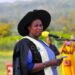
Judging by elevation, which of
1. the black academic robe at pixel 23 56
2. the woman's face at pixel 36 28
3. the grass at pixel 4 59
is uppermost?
the woman's face at pixel 36 28

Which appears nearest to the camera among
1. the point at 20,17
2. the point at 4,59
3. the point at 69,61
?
the point at 69,61

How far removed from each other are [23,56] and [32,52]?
0.10 meters

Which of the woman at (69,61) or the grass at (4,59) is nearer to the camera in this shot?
the woman at (69,61)

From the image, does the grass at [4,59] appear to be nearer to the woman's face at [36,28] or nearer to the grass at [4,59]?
the grass at [4,59]

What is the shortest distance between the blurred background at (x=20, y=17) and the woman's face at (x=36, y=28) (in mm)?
10286

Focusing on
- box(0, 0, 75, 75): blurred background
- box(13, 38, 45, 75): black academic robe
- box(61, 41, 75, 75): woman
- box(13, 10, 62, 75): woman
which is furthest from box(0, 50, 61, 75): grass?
box(13, 38, 45, 75): black academic robe

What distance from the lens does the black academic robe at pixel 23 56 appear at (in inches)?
198

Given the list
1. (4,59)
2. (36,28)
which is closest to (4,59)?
(4,59)

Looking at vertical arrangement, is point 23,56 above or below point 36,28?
below

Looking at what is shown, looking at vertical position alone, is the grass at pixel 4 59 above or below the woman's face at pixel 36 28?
below

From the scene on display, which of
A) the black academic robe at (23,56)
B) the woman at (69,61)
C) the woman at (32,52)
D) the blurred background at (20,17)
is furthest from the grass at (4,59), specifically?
the black academic robe at (23,56)

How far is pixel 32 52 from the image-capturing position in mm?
5074

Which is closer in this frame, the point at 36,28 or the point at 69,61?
the point at 36,28

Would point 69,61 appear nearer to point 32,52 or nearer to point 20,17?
point 32,52
